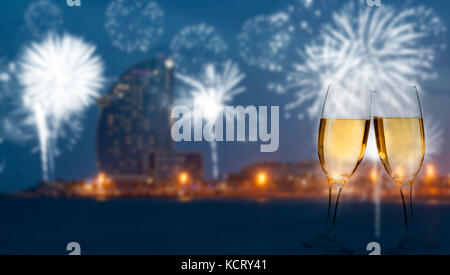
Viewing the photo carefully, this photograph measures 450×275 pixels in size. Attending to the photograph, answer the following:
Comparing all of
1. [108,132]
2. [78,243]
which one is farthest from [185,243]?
[108,132]

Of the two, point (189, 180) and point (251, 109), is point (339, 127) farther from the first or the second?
point (189, 180)

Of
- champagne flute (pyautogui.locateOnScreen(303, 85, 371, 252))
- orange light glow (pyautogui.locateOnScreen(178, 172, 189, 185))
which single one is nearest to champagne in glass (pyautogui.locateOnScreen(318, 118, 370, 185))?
champagne flute (pyautogui.locateOnScreen(303, 85, 371, 252))

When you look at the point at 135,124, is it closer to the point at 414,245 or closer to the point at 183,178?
the point at 183,178

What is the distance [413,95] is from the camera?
13.0 feet

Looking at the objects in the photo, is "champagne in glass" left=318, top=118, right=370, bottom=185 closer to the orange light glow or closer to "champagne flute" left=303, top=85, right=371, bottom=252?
"champagne flute" left=303, top=85, right=371, bottom=252

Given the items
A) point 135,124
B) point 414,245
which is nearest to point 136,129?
point 135,124

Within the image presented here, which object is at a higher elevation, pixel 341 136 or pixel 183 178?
pixel 341 136

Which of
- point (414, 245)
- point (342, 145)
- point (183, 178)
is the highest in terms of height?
point (342, 145)

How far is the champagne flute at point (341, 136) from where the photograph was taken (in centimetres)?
376

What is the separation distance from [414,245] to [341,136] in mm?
991

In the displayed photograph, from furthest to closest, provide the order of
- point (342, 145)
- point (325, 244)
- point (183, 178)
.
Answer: point (183, 178), point (325, 244), point (342, 145)

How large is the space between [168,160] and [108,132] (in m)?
15.9

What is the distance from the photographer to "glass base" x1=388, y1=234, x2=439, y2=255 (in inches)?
162

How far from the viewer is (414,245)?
416 centimetres
